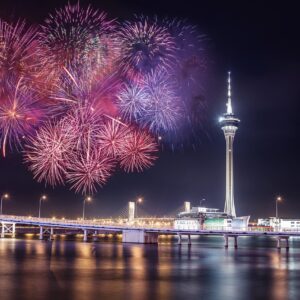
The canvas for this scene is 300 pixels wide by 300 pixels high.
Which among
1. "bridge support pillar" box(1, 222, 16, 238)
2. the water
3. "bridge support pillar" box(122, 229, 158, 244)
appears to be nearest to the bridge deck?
"bridge support pillar" box(122, 229, 158, 244)

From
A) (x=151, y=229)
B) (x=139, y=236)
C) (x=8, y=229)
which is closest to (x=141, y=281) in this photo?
(x=151, y=229)

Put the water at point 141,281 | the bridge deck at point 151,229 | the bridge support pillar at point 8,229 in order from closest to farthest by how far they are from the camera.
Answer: the water at point 141,281
the bridge deck at point 151,229
the bridge support pillar at point 8,229

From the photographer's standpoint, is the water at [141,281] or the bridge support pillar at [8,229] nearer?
the water at [141,281]

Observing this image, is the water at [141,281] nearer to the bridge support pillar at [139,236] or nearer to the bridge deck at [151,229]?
the bridge deck at [151,229]

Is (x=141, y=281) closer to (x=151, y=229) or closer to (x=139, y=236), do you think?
(x=151, y=229)

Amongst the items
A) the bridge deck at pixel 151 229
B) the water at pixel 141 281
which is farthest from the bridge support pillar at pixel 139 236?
the water at pixel 141 281

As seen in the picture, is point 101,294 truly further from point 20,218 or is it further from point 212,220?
point 212,220

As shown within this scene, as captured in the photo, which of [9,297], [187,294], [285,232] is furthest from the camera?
[285,232]

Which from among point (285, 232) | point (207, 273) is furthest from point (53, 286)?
point (285, 232)

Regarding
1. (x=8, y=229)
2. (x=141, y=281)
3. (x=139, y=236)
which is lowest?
(x=8, y=229)
